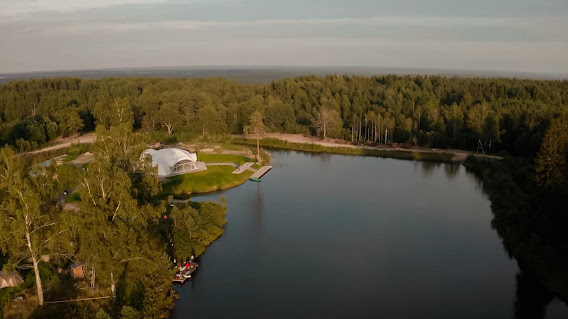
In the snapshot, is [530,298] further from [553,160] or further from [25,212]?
[25,212]

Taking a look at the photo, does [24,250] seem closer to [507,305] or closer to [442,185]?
[507,305]

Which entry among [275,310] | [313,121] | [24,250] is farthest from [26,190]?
[313,121]

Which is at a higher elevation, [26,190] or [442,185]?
[26,190]

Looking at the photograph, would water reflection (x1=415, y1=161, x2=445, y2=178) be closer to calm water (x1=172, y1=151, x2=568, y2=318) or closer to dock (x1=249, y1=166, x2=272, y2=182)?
calm water (x1=172, y1=151, x2=568, y2=318)

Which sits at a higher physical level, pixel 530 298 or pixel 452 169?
pixel 452 169

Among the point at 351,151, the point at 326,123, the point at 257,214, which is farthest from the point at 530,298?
the point at 326,123

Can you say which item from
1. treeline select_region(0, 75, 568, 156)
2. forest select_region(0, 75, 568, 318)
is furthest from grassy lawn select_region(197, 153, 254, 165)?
treeline select_region(0, 75, 568, 156)
